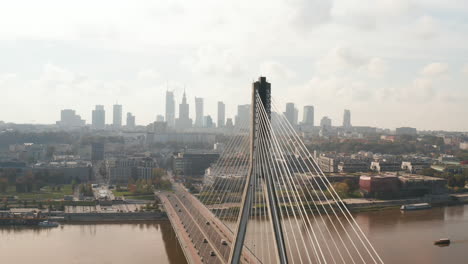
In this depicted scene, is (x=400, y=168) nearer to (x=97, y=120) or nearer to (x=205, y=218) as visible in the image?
(x=205, y=218)

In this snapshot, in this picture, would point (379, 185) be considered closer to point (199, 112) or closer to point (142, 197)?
point (142, 197)

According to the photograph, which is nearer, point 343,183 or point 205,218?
point 205,218

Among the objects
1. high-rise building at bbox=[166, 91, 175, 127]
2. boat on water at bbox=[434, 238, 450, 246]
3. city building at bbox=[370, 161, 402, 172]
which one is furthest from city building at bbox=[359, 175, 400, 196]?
high-rise building at bbox=[166, 91, 175, 127]

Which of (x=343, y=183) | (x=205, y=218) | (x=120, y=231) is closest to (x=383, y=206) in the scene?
(x=343, y=183)

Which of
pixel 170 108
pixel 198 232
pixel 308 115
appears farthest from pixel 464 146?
pixel 170 108

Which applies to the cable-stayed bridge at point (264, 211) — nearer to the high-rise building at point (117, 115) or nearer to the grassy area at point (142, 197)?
the grassy area at point (142, 197)
